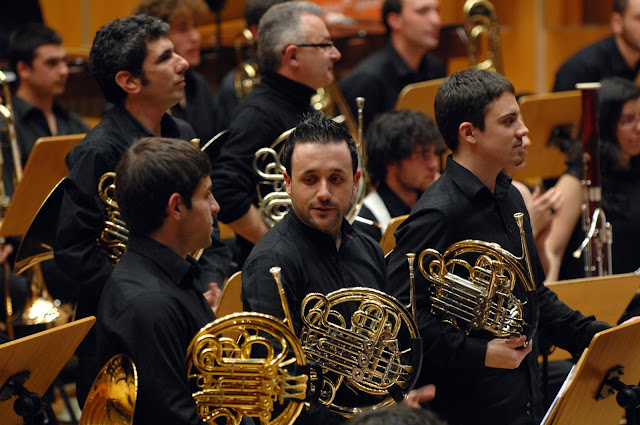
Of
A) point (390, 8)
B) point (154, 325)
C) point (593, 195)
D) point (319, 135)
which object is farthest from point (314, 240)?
point (390, 8)

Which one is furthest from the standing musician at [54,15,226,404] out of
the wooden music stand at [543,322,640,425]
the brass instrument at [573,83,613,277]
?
the brass instrument at [573,83,613,277]

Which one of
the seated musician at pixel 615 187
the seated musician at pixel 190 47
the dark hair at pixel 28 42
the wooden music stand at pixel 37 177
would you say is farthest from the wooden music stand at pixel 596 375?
the dark hair at pixel 28 42

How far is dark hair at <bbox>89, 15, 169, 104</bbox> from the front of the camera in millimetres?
3172

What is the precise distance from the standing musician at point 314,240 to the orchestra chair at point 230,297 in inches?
19.7

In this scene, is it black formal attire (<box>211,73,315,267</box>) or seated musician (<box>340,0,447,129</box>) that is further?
seated musician (<box>340,0,447,129</box>)

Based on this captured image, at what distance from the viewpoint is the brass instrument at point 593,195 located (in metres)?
3.91

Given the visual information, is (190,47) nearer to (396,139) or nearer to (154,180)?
(396,139)

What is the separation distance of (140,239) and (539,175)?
9.32 feet

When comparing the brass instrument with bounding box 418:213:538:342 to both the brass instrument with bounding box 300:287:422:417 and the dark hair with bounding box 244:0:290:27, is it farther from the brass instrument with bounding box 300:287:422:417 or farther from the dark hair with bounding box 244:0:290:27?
the dark hair with bounding box 244:0:290:27

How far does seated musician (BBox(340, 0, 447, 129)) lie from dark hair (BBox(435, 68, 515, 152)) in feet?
6.27

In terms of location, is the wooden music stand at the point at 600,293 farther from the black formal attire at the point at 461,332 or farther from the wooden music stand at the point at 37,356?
the wooden music stand at the point at 37,356

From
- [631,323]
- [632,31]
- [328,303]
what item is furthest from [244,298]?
[632,31]

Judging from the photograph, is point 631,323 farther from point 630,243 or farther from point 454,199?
point 630,243

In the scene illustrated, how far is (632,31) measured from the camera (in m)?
5.48
